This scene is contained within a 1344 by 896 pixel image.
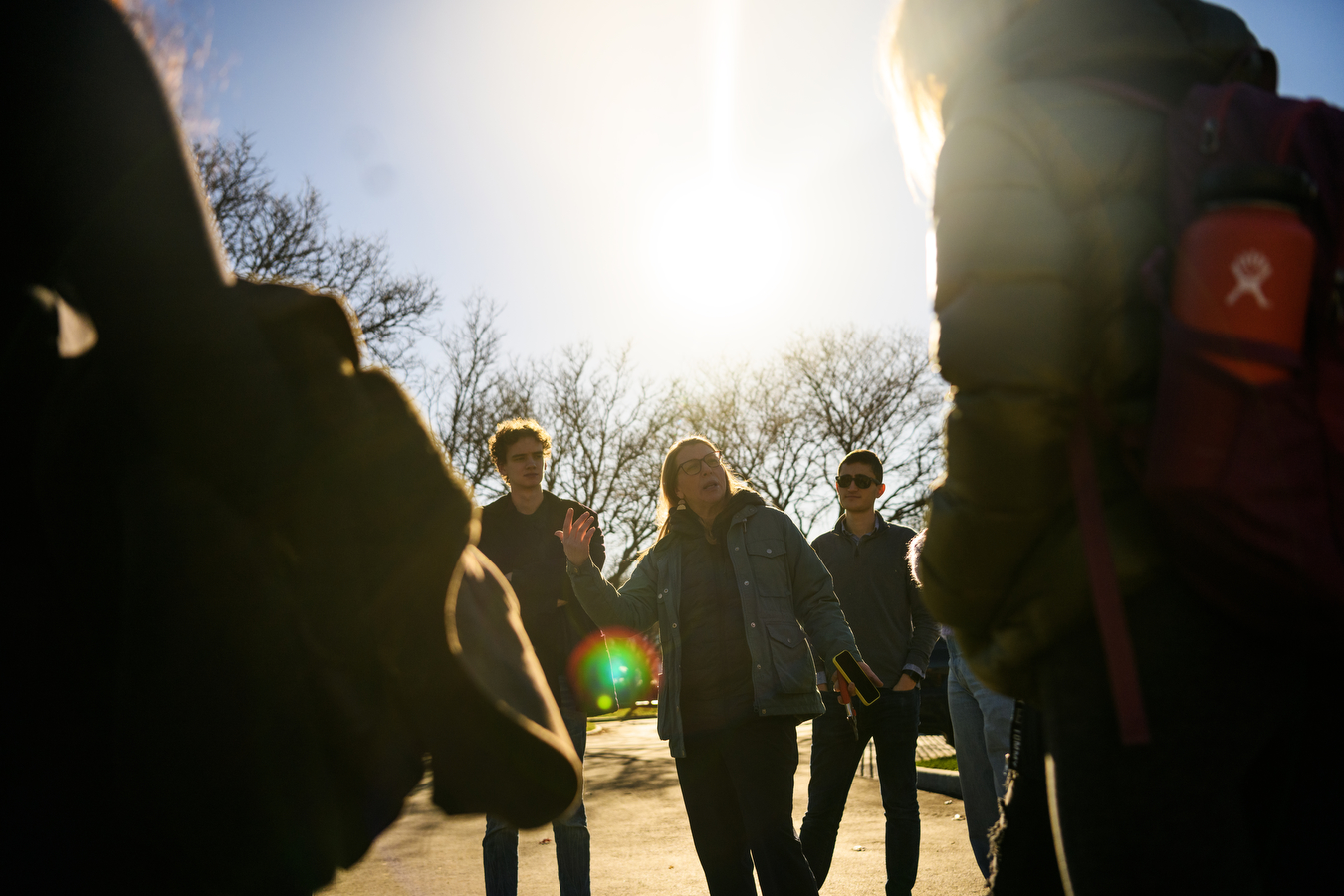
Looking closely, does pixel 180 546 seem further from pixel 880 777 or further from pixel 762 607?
pixel 880 777

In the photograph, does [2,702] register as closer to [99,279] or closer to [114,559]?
[114,559]

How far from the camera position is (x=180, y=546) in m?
0.91

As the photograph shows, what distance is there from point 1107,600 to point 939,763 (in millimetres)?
10909

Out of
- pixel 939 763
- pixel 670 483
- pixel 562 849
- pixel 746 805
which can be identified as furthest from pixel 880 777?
pixel 939 763

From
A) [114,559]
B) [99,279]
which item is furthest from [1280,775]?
[99,279]

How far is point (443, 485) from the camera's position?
1.10m

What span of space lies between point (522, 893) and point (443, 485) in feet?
16.7

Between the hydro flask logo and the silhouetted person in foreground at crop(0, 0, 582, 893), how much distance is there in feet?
3.41

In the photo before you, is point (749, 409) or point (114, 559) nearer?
point (114, 559)

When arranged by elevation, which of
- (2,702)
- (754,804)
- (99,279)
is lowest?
(754,804)

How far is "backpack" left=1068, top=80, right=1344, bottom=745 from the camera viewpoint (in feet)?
3.91

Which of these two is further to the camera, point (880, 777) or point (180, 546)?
point (880, 777)

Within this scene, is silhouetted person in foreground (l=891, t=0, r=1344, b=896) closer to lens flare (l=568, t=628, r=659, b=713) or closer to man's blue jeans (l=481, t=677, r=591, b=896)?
man's blue jeans (l=481, t=677, r=591, b=896)

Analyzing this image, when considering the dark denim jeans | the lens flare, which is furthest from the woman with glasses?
the dark denim jeans
